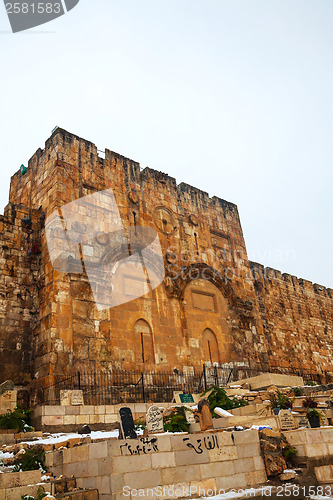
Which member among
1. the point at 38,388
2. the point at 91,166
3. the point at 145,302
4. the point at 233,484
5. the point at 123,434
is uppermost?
the point at 91,166

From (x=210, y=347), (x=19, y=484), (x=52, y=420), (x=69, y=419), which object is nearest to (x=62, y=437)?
(x=52, y=420)

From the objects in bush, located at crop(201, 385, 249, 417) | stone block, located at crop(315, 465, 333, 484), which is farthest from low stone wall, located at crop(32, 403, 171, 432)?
stone block, located at crop(315, 465, 333, 484)

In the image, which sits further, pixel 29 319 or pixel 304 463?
pixel 29 319

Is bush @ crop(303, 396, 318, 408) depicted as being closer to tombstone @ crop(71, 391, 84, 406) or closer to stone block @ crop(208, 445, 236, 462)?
stone block @ crop(208, 445, 236, 462)

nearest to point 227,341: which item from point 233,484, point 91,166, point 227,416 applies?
point 227,416

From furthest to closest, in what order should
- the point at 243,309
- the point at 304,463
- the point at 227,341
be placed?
the point at 243,309 → the point at 227,341 → the point at 304,463

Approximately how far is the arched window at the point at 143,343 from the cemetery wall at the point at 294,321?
414 inches

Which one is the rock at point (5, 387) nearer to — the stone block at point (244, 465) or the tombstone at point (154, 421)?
the tombstone at point (154, 421)

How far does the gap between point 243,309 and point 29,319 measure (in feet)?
30.6

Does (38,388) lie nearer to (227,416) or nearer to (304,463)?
(227,416)

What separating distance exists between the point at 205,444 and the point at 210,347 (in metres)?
9.00

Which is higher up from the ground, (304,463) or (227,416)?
(227,416)

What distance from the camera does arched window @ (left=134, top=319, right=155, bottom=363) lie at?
13.8 metres

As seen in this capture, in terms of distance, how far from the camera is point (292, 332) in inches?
983
